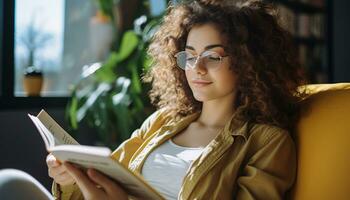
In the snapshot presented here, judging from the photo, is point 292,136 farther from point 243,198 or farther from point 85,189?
point 85,189

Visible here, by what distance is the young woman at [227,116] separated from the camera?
4.29 feet

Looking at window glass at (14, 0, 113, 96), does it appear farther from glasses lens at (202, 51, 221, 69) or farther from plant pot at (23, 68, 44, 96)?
glasses lens at (202, 51, 221, 69)

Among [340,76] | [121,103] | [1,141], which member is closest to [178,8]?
[121,103]

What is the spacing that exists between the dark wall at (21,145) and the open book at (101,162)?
1493 mm

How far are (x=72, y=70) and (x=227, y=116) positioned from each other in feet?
6.48

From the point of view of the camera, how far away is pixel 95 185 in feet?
3.91

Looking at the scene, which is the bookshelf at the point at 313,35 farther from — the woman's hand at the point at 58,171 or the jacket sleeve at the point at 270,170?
the woman's hand at the point at 58,171

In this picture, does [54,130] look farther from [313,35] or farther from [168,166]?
[313,35]

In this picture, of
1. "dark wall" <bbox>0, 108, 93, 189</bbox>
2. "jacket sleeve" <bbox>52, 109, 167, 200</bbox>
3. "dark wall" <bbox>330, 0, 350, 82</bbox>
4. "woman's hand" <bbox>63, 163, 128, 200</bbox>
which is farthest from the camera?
"dark wall" <bbox>330, 0, 350, 82</bbox>

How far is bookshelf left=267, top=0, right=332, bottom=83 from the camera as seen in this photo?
4625mm

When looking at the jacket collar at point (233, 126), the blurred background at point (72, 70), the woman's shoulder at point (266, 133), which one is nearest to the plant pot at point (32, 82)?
the blurred background at point (72, 70)

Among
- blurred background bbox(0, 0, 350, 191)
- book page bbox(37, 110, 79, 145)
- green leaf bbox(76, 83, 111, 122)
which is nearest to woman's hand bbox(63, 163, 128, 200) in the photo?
book page bbox(37, 110, 79, 145)

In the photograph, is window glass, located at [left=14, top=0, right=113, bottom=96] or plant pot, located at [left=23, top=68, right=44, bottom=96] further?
window glass, located at [left=14, top=0, right=113, bottom=96]

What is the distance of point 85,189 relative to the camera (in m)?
1.18
